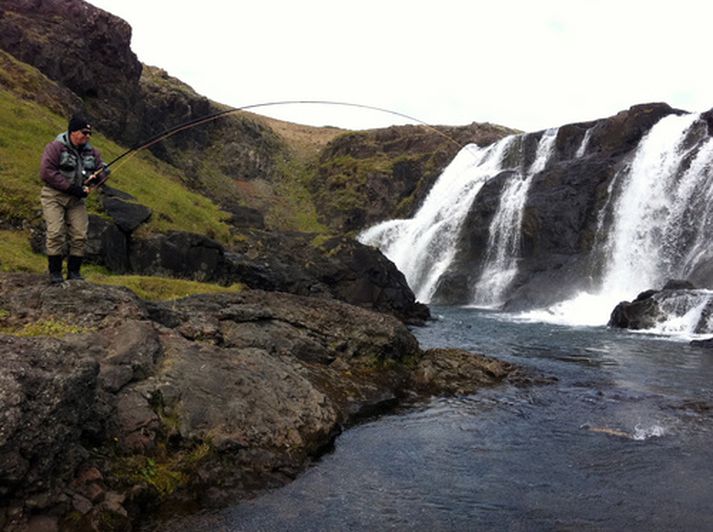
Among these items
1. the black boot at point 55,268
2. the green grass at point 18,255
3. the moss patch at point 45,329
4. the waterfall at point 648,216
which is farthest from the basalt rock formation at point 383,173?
the moss patch at point 45,329

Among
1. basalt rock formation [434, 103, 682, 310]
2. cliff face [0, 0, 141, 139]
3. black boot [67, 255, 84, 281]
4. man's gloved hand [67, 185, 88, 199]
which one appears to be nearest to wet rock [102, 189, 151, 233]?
black boot [67, 255, 84, 281]

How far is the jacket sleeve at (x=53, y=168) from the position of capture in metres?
8.38

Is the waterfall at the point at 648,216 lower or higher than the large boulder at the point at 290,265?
higher

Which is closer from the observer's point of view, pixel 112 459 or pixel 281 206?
pixel 112 459

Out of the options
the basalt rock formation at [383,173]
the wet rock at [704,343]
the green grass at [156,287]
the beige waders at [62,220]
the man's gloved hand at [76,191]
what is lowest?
the wet rock at [704,343]

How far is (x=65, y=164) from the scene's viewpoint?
8547mm

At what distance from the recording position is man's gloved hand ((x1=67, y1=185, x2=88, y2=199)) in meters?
8.61

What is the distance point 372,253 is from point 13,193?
17392 mm

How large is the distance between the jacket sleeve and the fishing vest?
2.7 inches

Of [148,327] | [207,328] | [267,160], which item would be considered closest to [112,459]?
[148,327]

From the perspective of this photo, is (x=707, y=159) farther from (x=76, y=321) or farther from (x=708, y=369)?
(x=76, y=321)

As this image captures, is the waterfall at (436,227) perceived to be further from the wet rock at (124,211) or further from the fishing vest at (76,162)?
the fishing vest at (76,162)

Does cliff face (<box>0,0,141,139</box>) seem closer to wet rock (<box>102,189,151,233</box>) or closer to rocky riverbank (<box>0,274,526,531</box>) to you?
wet rock (<box>102,189,151,233</box>)

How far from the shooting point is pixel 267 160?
229ft
